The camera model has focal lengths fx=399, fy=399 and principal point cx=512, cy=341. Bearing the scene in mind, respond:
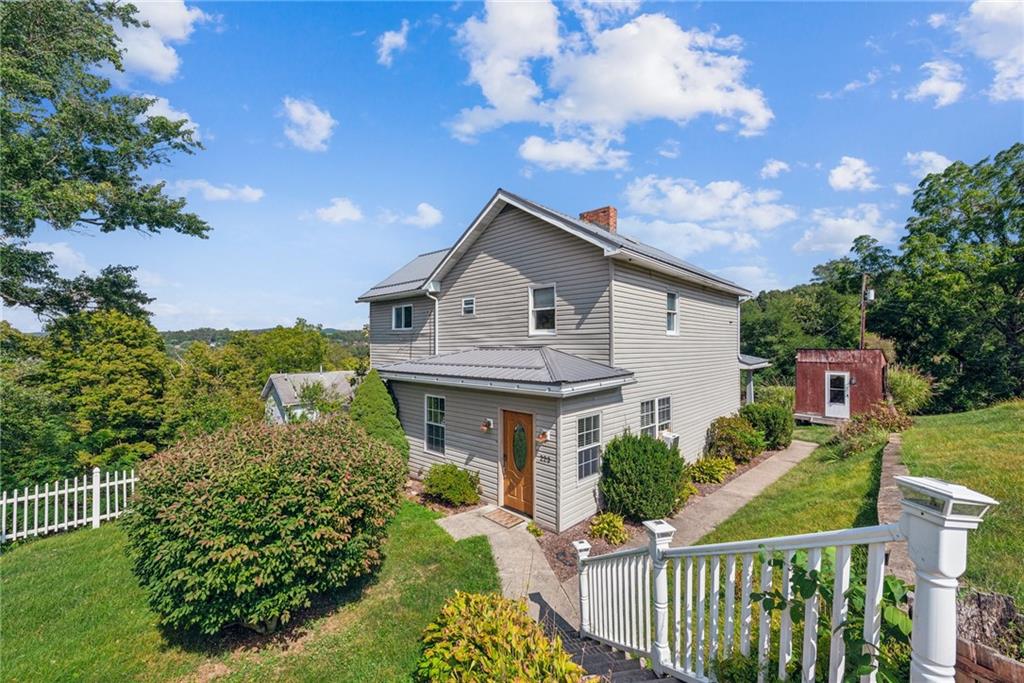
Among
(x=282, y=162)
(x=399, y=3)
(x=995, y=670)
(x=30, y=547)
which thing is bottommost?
(x=30, y=547)

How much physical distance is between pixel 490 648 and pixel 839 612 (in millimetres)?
2815

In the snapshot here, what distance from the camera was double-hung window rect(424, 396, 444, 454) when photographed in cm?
1161

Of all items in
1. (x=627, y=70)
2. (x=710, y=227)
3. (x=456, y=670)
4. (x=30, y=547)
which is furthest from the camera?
(x=710, y=227)

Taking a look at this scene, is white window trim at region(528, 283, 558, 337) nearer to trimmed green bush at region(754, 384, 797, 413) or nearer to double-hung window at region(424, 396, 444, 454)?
double-hung window at region(424, 396, 444, 454)

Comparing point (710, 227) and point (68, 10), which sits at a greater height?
point (68, 10)

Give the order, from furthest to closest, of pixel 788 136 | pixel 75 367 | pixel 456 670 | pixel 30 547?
pixel 75 367 < pixel 788 136 < pixel 30 547 < pixel 456 670

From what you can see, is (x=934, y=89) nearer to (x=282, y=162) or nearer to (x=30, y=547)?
(x=282, y=162)

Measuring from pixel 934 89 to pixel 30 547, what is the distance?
75.8 feet

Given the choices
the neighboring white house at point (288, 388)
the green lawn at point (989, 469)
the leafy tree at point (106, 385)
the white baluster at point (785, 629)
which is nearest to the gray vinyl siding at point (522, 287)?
the green lawn at point (989, 469)

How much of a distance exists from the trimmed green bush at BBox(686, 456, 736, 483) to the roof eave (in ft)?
14.2

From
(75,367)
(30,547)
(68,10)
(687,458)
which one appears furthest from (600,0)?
(75,367)

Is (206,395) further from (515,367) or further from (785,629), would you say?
(785,629)

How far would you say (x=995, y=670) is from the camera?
82.2 inches

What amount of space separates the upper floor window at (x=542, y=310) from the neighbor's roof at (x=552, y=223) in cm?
187
